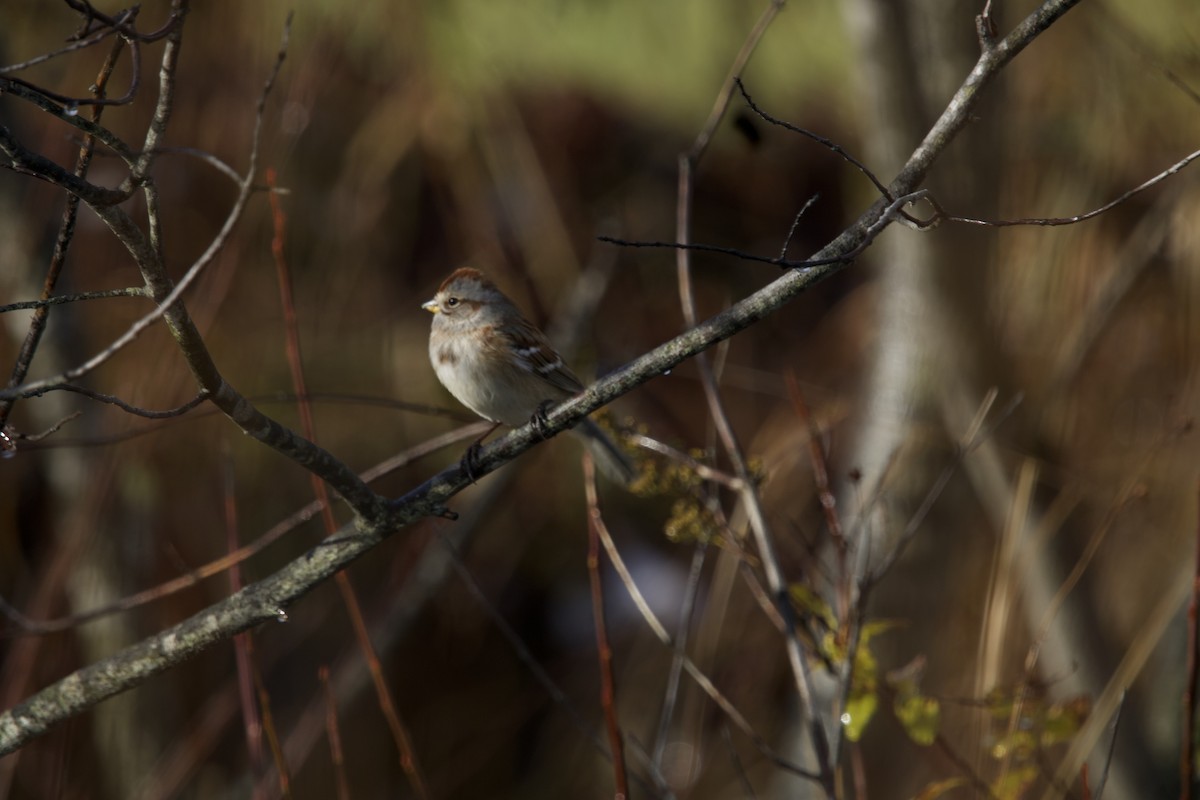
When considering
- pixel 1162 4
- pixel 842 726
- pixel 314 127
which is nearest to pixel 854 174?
pixel 1162 4

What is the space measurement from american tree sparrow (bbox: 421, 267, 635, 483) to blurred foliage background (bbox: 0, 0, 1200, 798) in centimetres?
36

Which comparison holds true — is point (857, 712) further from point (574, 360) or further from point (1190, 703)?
point (574, 360)

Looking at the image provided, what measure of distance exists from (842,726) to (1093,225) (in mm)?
2876

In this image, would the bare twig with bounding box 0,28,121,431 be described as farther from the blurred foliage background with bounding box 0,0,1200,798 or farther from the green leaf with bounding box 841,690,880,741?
the green leaf with bounding box 841,690,880,741

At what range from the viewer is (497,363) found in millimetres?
3033

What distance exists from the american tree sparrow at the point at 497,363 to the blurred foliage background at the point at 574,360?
355 millimetres

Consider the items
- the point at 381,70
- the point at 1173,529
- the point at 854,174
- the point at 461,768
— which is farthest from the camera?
the point at 854,174

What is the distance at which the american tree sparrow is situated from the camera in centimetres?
299

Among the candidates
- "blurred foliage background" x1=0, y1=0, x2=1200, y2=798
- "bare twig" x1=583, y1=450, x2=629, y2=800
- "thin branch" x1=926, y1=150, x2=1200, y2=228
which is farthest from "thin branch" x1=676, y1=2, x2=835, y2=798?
"blurred foliage background" x1=0, y1=0, x2=1200, y2=798

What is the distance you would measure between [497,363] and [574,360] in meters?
1.27

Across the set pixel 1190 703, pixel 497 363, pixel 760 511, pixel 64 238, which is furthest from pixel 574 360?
pixel 1190 703

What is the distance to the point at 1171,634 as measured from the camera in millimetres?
3135

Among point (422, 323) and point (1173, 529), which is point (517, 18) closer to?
point (422, 323)

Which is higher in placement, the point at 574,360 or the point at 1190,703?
the point at 574,360
